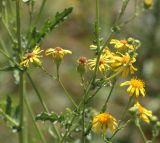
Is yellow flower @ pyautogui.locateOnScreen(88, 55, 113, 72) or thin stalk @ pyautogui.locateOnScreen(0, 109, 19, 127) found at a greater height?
yellow flower @ pyautogui.locateOnScreen(88, 55, 113, 72)

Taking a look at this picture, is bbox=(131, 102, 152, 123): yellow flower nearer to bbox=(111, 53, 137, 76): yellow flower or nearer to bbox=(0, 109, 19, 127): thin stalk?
bbox=(111, 53, 137, 76): yellow flower

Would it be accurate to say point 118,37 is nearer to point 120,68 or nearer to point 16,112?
point 16,112

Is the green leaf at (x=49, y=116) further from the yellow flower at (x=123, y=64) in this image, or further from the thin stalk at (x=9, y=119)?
the thin stalk at (x=9, y=119)

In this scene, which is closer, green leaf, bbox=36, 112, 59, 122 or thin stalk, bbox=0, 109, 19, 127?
green leaf, bbox=36, 112, 59, 122

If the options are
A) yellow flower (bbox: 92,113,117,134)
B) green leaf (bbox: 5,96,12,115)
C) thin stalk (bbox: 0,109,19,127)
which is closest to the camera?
yellow flower (bbox: 92,113,117,134)

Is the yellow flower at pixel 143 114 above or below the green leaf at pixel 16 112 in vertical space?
below

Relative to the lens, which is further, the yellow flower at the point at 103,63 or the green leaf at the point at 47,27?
the green leaf at the point at 47,27

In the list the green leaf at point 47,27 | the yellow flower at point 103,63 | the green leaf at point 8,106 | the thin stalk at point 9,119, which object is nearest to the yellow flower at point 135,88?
the yellow flower at point 103,63

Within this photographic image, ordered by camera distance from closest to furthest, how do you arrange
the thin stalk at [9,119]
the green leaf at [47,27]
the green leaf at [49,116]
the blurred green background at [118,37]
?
the green leaf at [49,116] → the green leaf at [47,27] → the thin stalk at [9,119] → the blurred green background at [118,37]

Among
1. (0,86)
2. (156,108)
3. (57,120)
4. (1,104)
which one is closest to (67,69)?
(0,86)

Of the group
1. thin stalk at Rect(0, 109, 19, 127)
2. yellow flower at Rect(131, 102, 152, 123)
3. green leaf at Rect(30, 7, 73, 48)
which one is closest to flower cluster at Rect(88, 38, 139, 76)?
yellow flower at Rect(131, 102, 152, 123)
